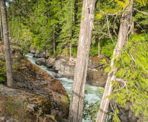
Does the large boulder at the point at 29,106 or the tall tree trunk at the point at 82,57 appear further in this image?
the large boulder at the point at 29,106

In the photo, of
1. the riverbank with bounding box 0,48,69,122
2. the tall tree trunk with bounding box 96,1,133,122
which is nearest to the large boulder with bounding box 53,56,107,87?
the riverbank with bounding box 0,48,69,122

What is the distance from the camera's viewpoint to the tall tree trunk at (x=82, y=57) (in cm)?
252

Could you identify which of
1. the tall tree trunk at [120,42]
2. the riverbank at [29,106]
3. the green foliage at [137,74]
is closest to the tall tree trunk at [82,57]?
the tall tree trunk at [120,42]

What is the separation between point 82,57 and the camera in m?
2.76

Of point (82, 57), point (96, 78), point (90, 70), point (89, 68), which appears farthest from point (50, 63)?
point (82, 57)

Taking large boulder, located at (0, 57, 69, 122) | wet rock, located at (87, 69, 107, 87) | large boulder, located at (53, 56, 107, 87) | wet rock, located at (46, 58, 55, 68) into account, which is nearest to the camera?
large boulder, located at (0, 57, 69, 122)

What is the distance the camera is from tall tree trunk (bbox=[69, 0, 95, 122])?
99.2 inches

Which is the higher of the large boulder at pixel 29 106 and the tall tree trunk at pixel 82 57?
the tall tree trunk at pixel 82 57

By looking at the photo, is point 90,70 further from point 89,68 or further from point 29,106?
point 29,106

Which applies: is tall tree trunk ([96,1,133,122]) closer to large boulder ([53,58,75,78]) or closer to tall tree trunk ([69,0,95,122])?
tall tree trunk ([69,0,95,122])

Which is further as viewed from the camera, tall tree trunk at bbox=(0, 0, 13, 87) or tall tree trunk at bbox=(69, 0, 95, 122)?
tall tree trunk at bbox=(0, 0, 13, 87)

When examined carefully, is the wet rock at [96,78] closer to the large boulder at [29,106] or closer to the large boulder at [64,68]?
the large boulder at [64,68]

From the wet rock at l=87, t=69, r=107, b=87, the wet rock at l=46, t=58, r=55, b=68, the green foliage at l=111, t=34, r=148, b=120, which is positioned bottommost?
the wet rock at l=87, t=69, r=107, b=87

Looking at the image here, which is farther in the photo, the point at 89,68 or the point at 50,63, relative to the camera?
the point at 50,63
